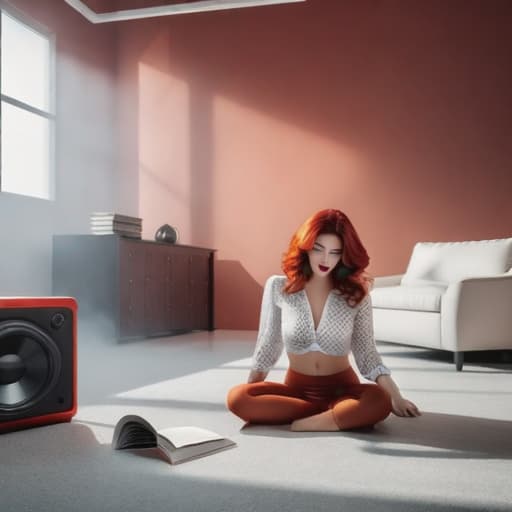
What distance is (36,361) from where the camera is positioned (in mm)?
1839

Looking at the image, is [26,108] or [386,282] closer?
[386,282]

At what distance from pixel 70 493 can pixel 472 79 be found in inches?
187

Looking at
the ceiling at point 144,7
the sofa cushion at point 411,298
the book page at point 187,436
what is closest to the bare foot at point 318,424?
the book page at point 187,436

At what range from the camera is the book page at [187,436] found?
158cm

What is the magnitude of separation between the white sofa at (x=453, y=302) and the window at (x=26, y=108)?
9.28 ft

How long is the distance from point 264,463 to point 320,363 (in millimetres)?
480

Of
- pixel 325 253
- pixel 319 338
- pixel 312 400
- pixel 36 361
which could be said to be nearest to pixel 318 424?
pixel 312 400

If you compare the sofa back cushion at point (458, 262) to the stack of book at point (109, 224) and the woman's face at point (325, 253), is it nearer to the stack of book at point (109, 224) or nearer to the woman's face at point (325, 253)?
the stack of book at point (109, 224)

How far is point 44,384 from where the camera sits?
1867mm

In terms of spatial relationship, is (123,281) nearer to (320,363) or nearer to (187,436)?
(320,363)

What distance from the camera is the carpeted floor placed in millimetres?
1253

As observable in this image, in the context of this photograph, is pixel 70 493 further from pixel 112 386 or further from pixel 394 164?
pixel 394 164

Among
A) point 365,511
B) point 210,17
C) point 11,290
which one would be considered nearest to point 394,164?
point 210,17

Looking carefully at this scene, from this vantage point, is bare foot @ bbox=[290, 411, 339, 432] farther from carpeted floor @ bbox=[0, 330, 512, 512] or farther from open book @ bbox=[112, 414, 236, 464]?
open book @ bbox=[112, 414, 236, 464]
